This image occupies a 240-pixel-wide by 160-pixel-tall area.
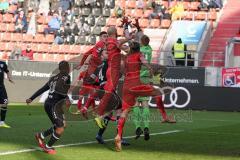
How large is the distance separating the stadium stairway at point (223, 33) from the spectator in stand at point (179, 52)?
100 cm

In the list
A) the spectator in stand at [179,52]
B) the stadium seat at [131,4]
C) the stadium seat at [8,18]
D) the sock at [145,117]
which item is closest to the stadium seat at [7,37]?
the stadium seat at [8,18]

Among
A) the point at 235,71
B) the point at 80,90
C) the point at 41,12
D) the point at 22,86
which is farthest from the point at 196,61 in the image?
the point at 80,90

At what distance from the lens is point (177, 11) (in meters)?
40.6

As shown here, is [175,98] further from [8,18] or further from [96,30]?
[8,18]

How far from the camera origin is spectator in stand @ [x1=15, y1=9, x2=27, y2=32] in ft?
146

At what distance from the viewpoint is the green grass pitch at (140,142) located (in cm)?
1388

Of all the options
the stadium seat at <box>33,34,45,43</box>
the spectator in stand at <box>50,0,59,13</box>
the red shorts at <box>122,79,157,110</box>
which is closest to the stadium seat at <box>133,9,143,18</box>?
the spectator in stand at <box>50,0,59,13</box>

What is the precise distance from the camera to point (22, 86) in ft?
114

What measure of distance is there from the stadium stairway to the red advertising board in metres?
3.07

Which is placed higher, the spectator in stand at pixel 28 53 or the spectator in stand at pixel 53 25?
the spectator in stand at pixel 53 25

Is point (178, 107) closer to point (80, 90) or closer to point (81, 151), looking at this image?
point (80, 90)

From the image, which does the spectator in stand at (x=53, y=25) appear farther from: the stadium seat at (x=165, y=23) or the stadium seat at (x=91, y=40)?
the stadium seat at (x=165, y=23)

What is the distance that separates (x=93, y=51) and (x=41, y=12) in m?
27.4

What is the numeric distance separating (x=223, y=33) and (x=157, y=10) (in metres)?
4.22
